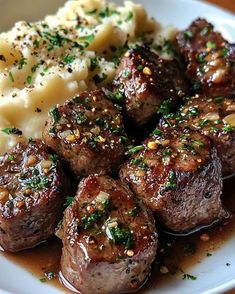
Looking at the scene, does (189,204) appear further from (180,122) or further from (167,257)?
(180,122)

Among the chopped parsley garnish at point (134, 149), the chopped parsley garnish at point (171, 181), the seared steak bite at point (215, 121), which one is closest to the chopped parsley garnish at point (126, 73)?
the seared steak bite at point (215, 121)

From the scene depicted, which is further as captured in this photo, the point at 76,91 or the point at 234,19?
the point at 234,19

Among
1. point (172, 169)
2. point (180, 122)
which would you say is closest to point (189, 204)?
point (172, 169)

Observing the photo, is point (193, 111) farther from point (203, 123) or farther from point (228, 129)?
point (228, 129)

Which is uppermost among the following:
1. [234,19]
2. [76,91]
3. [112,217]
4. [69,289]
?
[234,19]

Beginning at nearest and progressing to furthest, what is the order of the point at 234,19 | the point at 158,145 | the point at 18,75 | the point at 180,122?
1. the point at 158,145
2. the point at 180,122
3. the point at 18,75
4. the point at 234,19

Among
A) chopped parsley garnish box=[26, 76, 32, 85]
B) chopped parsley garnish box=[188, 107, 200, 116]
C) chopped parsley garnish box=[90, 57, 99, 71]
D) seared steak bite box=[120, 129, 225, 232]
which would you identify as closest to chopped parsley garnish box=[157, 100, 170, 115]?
chopped parsley garnish box=[188, 107, 200, 116]
